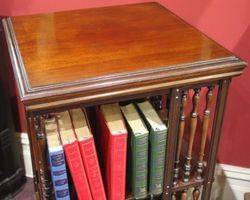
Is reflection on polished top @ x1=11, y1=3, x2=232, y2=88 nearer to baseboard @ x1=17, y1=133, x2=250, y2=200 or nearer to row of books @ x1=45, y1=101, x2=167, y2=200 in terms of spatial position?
row of books @ x1=45, y1=101, x2=167, y2=200

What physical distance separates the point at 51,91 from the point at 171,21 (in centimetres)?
47

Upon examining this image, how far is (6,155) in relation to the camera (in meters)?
1.46

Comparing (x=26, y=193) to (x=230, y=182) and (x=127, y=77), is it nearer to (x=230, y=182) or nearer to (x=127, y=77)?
(x=230, y=182)

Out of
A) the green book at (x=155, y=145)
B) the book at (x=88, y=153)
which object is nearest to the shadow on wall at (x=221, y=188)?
the green book at (x=155, y=145)

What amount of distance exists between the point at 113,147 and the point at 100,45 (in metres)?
0.24

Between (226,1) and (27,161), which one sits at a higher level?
(226,1)

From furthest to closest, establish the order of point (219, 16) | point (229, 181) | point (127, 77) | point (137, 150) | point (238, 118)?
point (229, 181)
point (238, 118)
point (219, 16)
point (137, 150)
point (127, 77)

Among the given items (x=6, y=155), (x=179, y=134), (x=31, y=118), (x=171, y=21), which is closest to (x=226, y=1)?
(x=171, y=21)

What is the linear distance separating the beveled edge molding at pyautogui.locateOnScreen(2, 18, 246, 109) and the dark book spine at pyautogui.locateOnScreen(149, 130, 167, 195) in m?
0.14

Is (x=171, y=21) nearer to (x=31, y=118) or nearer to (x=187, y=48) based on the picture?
(x=187, y=48)

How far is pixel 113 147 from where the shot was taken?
85cm

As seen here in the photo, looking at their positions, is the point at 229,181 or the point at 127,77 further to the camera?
the point at 229,181

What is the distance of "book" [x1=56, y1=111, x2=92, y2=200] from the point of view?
0.83m

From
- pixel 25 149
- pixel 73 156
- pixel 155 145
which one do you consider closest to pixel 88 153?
pixel 73 156
